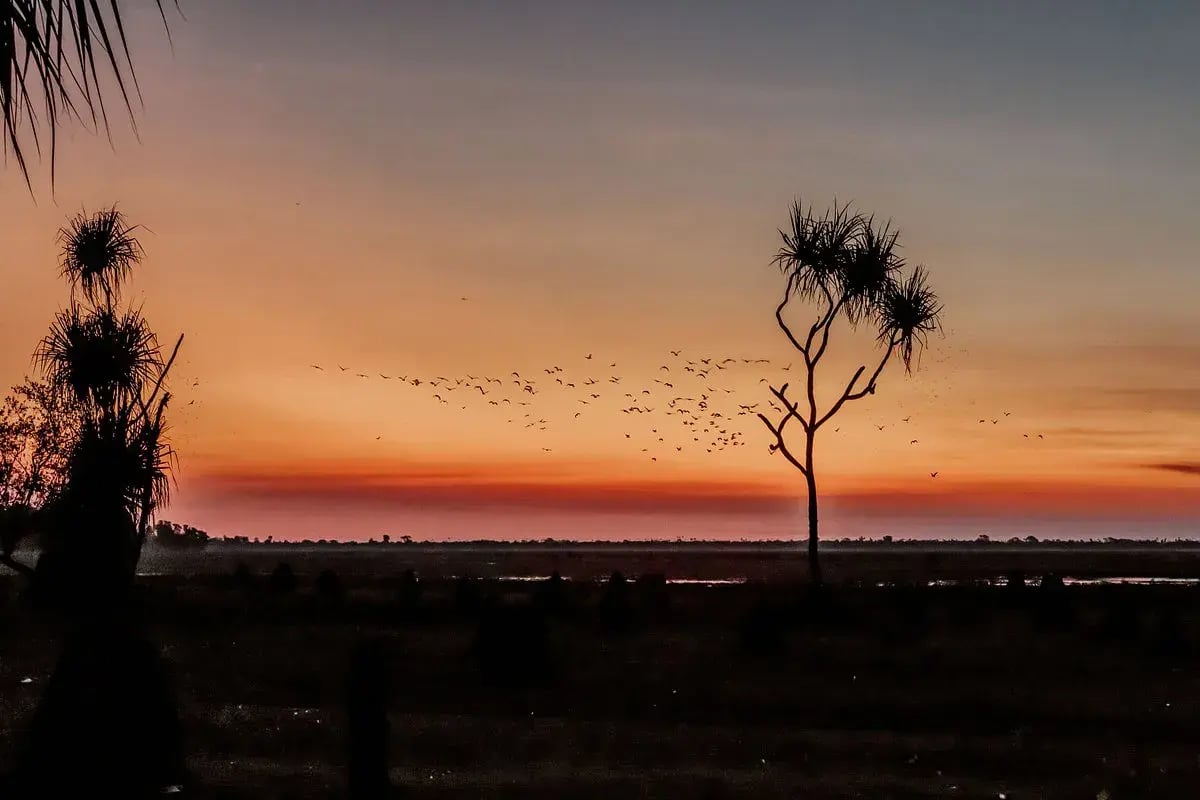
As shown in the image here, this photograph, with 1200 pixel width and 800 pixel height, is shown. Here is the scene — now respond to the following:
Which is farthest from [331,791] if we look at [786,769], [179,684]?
[179,684]

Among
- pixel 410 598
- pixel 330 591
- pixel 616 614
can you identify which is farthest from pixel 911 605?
pixel 330 591

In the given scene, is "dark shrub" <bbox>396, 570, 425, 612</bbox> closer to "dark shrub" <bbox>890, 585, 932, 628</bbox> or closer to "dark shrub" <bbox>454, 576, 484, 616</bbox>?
"dark shrub" <bbox>454, 576, 484, 616</bbox>

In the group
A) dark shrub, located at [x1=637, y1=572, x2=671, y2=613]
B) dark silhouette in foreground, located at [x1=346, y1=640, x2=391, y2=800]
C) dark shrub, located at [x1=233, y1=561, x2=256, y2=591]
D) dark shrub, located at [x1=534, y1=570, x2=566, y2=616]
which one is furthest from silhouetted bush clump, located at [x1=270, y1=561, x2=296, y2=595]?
dark silhouette in foreground, located at [x1=346, y1=640, x2=391, y2=800]

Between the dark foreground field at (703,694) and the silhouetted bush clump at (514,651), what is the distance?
0.05m

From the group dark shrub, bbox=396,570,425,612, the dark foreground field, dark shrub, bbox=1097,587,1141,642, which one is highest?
dark shrub, bbox=396,570,425,612

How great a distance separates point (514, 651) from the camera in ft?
80.7

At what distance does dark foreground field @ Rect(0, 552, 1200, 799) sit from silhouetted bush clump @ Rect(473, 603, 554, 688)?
48mm

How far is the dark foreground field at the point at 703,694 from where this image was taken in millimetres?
15430

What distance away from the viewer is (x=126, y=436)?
20.8 meters

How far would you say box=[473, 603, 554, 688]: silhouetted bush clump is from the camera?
2427cm

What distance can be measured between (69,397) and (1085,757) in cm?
2660

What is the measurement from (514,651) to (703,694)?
12.5 ft

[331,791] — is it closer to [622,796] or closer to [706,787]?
[622,796]

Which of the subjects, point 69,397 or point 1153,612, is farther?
point 1153,612
